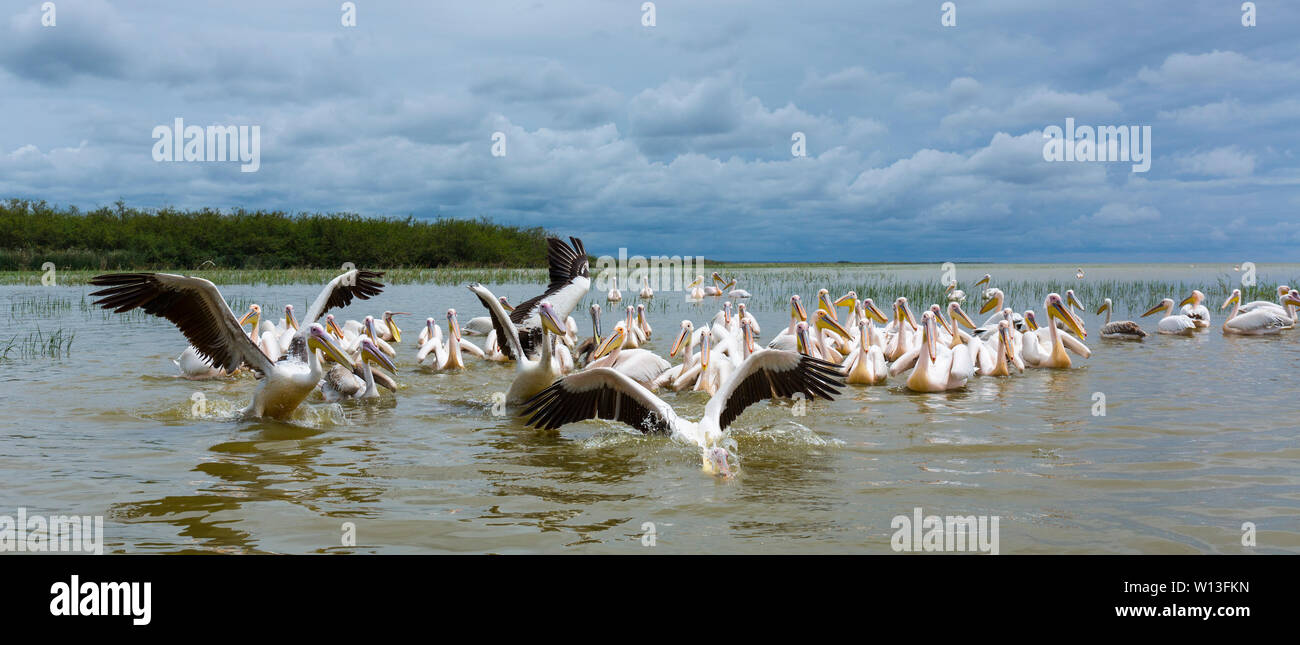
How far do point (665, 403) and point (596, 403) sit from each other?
503mm

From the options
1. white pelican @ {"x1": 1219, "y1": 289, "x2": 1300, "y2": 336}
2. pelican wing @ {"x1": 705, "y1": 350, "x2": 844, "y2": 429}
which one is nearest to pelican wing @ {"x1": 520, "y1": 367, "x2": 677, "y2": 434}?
pelican wing @ {"x1": 705, "y1": 350, "x2": 844, "y2": 429}

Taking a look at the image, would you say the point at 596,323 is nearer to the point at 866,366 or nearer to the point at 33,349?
the point at 866,366

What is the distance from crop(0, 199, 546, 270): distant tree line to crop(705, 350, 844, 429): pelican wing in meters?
37.2

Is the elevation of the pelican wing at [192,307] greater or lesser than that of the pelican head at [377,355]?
greater

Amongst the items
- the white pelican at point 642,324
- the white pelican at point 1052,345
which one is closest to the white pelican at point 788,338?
the white pelican at point 642,324

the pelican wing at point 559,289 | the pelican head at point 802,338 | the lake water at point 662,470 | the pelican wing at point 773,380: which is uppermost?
the pelican wing at point 559,289

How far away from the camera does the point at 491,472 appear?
5500 mm

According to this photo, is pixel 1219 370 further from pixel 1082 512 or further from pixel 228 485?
pixel 228 485

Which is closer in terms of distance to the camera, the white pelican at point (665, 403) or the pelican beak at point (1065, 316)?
the white pelican at point (665, 403)

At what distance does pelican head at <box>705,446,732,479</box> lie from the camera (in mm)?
5289

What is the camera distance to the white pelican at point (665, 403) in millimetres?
5930

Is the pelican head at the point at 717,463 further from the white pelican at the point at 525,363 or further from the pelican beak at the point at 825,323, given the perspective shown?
the pelican beak at the point at 825,323
